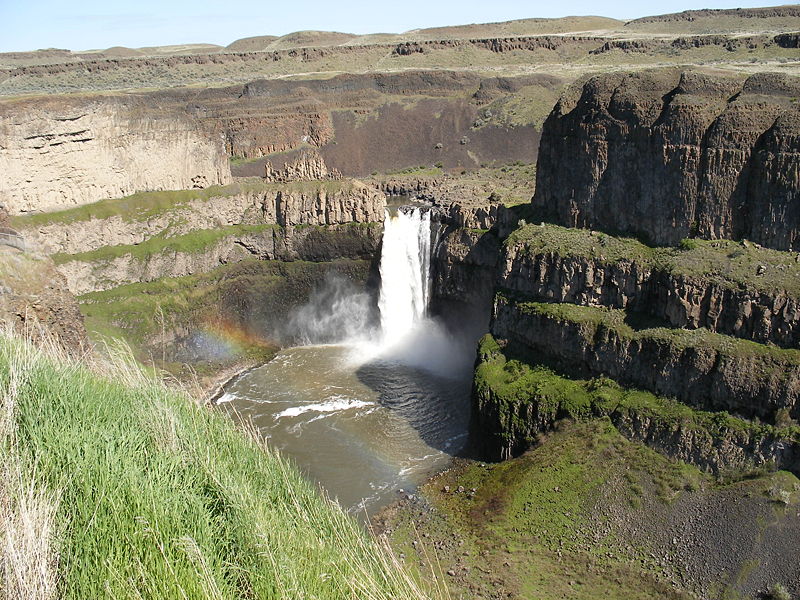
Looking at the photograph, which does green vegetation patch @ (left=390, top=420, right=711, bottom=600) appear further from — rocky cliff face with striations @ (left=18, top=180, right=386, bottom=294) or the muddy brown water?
rocky cliff face with striations @ (left=18, top=180, right=386, bottom=294)

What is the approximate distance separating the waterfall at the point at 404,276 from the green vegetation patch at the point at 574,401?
1377 cm

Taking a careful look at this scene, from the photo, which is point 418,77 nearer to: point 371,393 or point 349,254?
point 349,254

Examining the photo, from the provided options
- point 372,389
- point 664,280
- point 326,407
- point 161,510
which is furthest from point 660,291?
point 161,510

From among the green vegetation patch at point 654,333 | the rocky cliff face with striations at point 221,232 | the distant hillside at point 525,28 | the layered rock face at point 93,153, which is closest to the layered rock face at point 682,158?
the green vegetation patch at point 654,333

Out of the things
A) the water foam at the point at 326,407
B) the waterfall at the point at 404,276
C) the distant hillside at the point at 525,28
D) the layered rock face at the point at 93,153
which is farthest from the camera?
the distant hillside at the point at 525,28

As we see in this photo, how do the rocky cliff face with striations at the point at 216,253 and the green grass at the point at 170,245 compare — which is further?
the green grass at the point at 170,245

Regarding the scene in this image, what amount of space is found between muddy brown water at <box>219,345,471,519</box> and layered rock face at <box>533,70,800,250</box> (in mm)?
11787

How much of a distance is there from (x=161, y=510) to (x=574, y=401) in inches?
809

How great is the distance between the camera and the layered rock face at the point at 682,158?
109ft

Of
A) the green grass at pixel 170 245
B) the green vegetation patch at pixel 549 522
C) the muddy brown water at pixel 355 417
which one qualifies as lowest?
the muddy brown water at pixel 355 417

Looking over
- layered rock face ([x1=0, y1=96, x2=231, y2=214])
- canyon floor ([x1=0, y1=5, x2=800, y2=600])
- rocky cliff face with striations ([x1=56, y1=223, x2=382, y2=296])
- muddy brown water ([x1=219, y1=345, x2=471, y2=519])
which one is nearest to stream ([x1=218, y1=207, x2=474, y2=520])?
muddy brown water ([x1=219, y1=345, x2=471, y2=519])

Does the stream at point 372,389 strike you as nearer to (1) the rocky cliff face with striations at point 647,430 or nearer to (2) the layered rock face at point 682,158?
(1) the rocky cliff face with striations at point 647,430

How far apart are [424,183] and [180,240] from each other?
24.6 metres

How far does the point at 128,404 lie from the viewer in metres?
22.8
